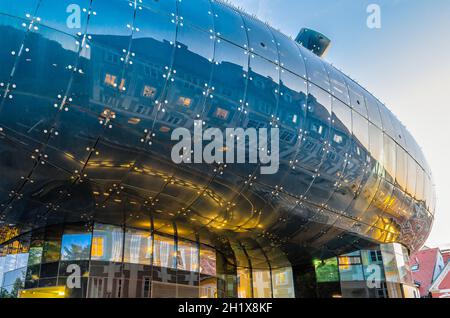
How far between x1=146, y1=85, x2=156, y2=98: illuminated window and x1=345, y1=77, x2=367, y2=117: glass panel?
7.25m

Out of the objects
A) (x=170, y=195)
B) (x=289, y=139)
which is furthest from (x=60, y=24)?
(x=289, y=139)

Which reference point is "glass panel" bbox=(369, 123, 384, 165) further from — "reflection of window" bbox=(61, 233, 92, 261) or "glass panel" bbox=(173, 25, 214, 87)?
"reflection of window" bbox=(61, 233, 92, 261)

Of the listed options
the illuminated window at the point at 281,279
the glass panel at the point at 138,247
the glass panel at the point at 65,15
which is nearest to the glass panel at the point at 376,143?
the illuminated window at the point at 281,279

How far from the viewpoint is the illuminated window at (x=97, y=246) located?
10203 mm

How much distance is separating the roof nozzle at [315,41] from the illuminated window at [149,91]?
9593 mm

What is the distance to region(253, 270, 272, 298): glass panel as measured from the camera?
16109 mm

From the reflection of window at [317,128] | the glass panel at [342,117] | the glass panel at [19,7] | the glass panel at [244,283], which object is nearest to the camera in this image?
the glass panel at [19,7]

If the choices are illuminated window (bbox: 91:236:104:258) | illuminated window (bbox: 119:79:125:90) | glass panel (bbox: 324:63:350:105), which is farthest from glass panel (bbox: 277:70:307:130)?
illuminated window (bbox: 91:236:104:258)

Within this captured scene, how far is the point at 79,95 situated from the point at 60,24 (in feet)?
4.20

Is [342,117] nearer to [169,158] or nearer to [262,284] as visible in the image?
[169,158]

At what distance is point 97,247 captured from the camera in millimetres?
10281

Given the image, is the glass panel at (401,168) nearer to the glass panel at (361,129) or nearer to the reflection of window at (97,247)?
the glass panel at (361,129)

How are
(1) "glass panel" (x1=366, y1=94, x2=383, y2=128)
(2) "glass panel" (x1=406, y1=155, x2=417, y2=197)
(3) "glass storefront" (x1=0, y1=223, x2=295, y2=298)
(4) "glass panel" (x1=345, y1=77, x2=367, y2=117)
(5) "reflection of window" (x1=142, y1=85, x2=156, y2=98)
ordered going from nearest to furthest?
(5) "reflection of window" (x1=142, y1=85, x2=156, y2=98) → (3) "glass storefront" (x1=0, y1=223, x2=295, y2=298) → (4) "glass panel" (x1=345, y1=77, x2=367, y2=117) → (1) "glass panel" (x1=366, y1=94, x2=383, y2=128) → (2) "glass panel" (x1=406, y1=155, x2=417, y2=197)
